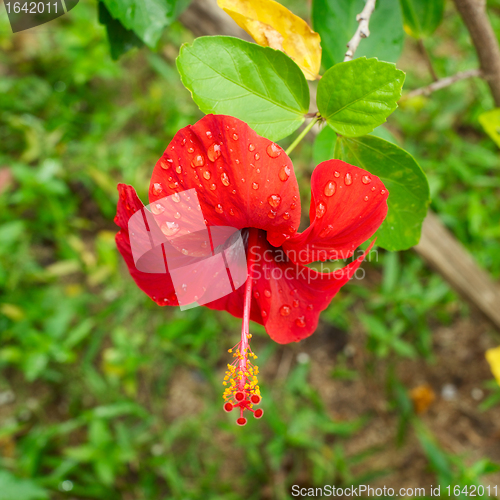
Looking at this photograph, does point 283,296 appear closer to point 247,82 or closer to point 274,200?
point 274,200

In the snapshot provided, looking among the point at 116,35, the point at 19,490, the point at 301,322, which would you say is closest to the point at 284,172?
the point at 301,322

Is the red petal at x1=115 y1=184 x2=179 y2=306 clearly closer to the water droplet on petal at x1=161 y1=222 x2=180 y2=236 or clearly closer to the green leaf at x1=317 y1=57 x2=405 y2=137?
the water droplet on petal at x1=161 y1=222 x2=180 y2=236

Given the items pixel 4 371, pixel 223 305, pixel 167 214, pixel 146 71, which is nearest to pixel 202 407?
pixel 4 371

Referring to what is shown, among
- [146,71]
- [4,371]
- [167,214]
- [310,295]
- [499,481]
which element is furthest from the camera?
[146,71]

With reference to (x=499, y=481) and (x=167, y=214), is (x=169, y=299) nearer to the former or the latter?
(x=167, y=214)

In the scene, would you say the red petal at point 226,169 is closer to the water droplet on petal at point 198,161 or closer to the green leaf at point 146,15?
the water droplet on petal at point 198,161

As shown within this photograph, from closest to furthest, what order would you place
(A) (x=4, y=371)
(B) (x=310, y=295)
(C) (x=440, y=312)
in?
(B) (x=310, y=295) → (C) (x=440, y=312) → (A) (x=4, y=371)

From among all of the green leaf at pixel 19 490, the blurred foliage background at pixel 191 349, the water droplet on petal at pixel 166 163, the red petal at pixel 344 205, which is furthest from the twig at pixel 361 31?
the green leaf at pixel 19 490
